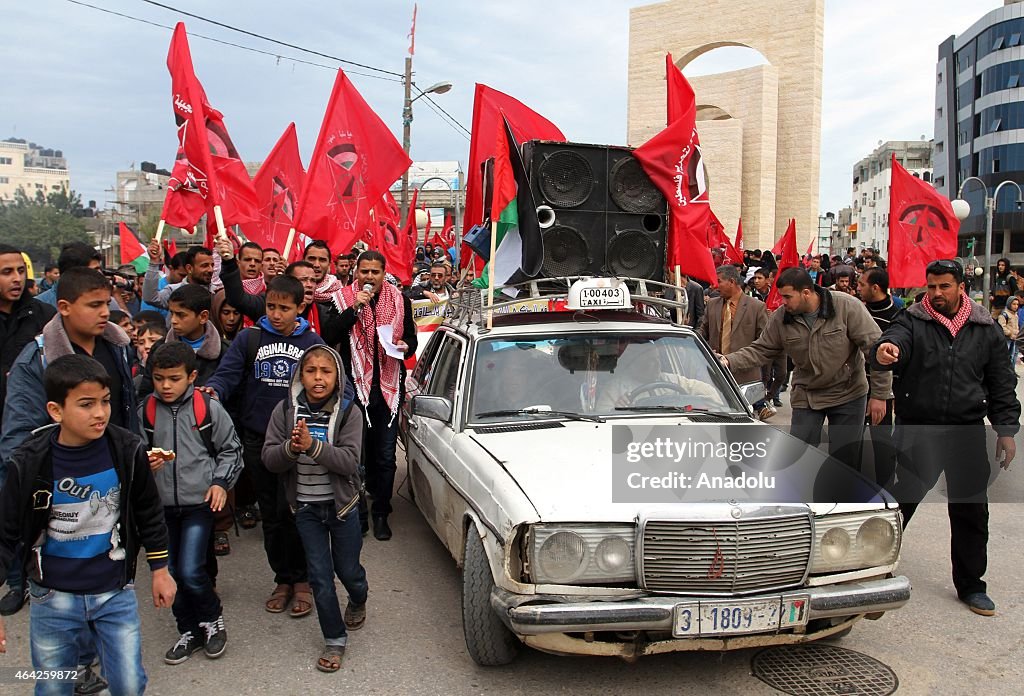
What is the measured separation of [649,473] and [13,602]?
3.61 m

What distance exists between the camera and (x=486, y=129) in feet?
25.2

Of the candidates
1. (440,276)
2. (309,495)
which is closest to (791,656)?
(309,495)

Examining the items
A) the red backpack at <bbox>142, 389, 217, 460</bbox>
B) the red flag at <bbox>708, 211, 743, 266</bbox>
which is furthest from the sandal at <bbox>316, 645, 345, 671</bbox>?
the red flag at <bbox>708, 211, 743, 266</bbox>

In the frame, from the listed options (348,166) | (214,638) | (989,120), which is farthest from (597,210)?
(989,120)

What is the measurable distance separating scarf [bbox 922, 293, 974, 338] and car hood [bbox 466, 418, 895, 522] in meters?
1.27

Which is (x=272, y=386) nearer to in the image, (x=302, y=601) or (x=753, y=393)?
(x=302, y=601)

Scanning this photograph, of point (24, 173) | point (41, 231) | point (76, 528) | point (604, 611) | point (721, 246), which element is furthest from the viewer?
point (24, 173)

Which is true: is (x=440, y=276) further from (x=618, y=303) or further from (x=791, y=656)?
(x=791, y=656)

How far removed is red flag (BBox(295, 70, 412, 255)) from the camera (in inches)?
304

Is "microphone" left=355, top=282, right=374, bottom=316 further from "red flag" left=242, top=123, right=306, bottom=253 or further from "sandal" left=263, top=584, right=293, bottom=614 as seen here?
"red flag" left=242, top=123, right=306, bottom=253

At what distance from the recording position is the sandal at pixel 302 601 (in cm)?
461

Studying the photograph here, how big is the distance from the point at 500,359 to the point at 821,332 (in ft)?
8.11

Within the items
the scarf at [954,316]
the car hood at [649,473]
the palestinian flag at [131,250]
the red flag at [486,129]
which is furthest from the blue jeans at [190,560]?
the palestinian flag at [131,250]

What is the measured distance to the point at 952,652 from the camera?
418 cm
